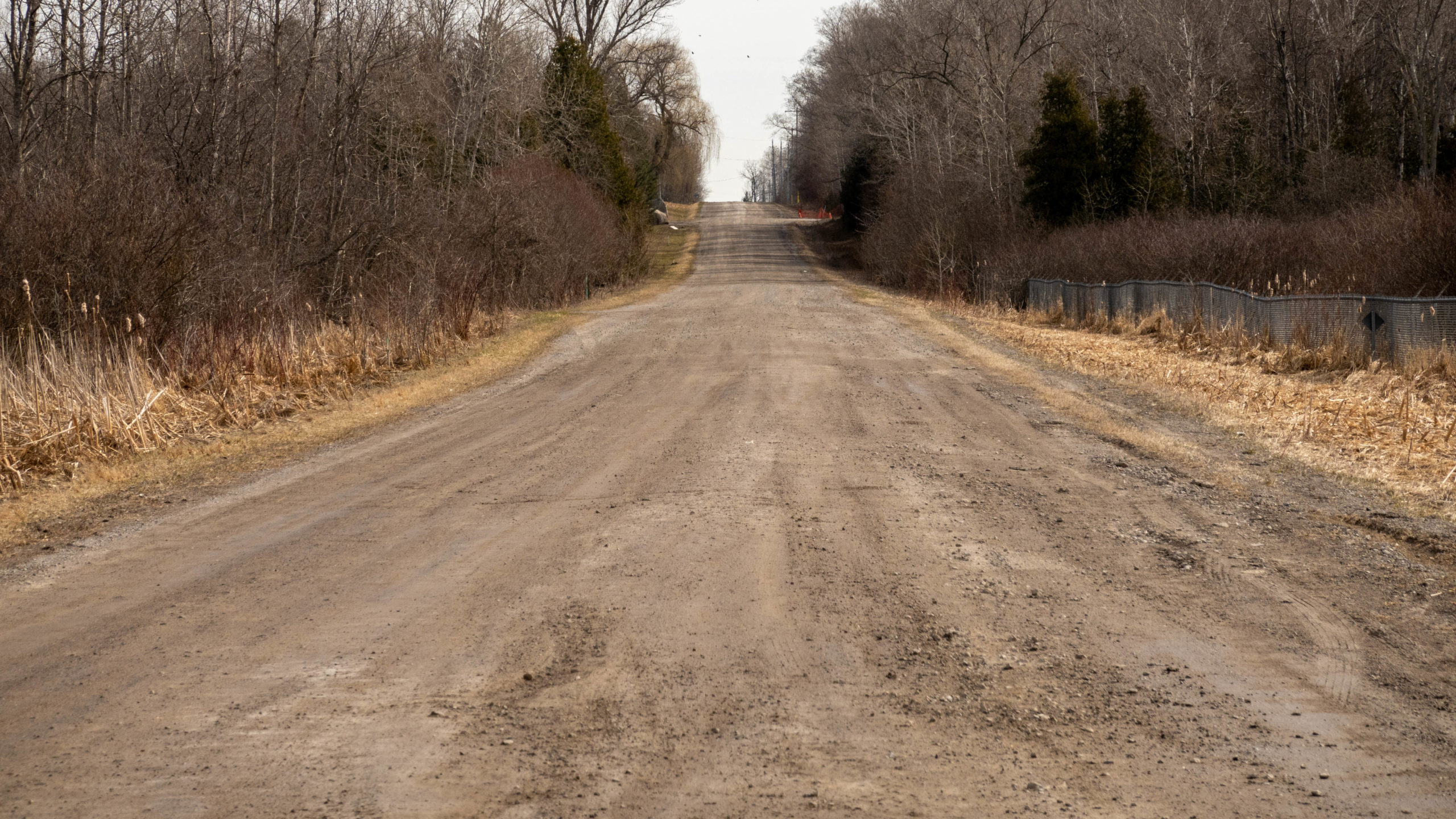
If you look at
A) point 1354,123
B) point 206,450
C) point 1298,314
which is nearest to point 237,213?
point 206,450

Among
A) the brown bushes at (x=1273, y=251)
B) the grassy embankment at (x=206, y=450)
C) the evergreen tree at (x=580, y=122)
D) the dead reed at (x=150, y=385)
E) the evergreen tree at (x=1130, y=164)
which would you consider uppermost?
the evergreen tree at (x=580, y=122)

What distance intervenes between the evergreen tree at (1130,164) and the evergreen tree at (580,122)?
18.3m

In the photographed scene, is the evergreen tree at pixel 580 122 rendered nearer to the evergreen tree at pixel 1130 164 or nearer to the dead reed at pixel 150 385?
the evergreen tree at pixel 1130 164

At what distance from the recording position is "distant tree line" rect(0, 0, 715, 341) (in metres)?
12.4

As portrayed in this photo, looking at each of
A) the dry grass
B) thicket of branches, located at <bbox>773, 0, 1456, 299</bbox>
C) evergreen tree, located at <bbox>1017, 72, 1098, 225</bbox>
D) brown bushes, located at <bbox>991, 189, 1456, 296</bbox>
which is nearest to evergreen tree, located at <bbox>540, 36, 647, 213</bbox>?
thicket of branches, located at <bbox>773, 0, 1456, 299</bbox>

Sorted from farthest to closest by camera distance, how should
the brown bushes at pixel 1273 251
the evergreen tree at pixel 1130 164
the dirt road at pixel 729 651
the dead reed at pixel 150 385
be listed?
the evergreen tree at pixel 1130 164 < the brown bushes at pixel 1273 251 < the dead reed at pixel 150 385 < the dirt road at pixel 729 651

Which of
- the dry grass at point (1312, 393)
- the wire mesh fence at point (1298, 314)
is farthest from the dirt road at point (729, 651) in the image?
the wire mesh fence at point (1298, 314)

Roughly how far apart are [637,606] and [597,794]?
1.84 meters

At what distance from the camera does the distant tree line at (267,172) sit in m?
12.4

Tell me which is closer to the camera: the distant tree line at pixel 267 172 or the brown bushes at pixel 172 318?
the brown bushes at pixel 172 318

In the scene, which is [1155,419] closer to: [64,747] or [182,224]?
[64,747]

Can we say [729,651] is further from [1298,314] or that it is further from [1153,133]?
[1153,133]

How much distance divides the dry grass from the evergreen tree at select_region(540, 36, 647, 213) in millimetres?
24431

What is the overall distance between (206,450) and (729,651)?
7450 millimetres
